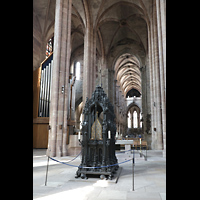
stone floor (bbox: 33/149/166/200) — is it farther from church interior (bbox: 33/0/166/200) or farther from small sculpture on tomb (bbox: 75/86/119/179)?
small sculpture on tomb (bbox: 75/86/119/179)

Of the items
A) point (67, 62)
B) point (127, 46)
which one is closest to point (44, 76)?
point (67, 62)

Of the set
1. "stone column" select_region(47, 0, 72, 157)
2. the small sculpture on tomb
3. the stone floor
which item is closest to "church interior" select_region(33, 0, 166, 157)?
"stone column" select_region(47, 0, 72, 157)

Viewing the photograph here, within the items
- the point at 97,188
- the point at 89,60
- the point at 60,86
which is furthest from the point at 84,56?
the point at 97,188

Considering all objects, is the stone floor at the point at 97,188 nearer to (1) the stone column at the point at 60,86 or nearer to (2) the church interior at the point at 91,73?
(2) the church interior at the point at 91,73

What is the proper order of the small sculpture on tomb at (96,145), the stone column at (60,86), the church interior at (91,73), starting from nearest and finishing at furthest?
the small sculpture on tomb at (96,145)
the church interior at (91,73)
the stone column at (60,86)

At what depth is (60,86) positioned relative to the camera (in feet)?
40.4

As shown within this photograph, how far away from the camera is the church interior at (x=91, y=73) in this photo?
7160 mm

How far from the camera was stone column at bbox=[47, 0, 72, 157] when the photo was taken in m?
11.6

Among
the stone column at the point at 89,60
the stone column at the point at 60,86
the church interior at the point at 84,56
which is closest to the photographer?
the stone column at the point at 60,86

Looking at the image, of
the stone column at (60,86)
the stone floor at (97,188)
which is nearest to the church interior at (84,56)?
the stone column at (60,86)

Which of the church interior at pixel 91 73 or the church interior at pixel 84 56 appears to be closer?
the church interior at pixel 91 73

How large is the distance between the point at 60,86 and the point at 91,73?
6.79m

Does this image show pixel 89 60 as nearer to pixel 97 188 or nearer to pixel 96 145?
pixel 96 145
